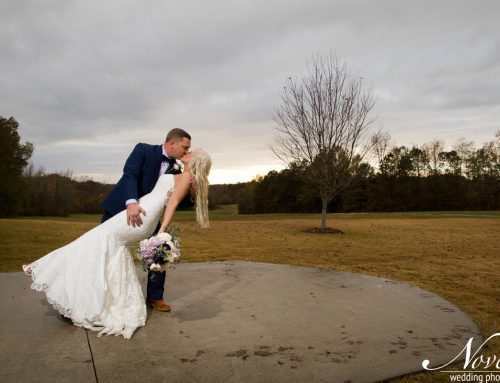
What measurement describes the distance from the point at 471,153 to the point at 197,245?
58344 millimetres

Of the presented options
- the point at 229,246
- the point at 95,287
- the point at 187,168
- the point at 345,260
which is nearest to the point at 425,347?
the point at 187,168

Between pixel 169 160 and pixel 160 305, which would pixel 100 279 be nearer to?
pixel 160 305

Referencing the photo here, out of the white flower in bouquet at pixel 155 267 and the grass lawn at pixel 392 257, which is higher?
the white flower in bouquet at pixel 155 267

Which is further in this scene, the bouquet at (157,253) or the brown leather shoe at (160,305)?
the brown leather shoe at (160,305)

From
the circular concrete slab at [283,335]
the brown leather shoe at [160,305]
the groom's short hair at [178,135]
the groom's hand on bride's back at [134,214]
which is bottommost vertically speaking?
the circular concrete slab at [283,335]

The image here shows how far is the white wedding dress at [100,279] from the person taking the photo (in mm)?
3828

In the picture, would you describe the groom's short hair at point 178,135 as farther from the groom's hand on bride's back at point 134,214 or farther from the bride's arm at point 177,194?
the groom's hand on bride's back at point 134,214

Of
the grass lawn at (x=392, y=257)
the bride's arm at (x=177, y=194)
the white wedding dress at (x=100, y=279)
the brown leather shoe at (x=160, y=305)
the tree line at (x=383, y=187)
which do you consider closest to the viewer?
the white wedding dress at (x=100, y=279)

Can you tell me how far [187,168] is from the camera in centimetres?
421

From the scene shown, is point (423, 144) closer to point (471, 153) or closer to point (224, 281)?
point (471, 153)

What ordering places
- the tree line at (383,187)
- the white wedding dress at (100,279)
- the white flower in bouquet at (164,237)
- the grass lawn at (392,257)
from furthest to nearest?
the tree line at (383,187) < the grass lawn at (392,257) < the white flower in bouquet at (164,237) < the white wedding dress at (100,279)

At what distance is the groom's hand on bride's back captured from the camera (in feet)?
13.1

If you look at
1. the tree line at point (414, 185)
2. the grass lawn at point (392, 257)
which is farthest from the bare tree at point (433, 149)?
the grass lawn at point (392, 257)

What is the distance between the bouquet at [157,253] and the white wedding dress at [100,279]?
0.78 ft
